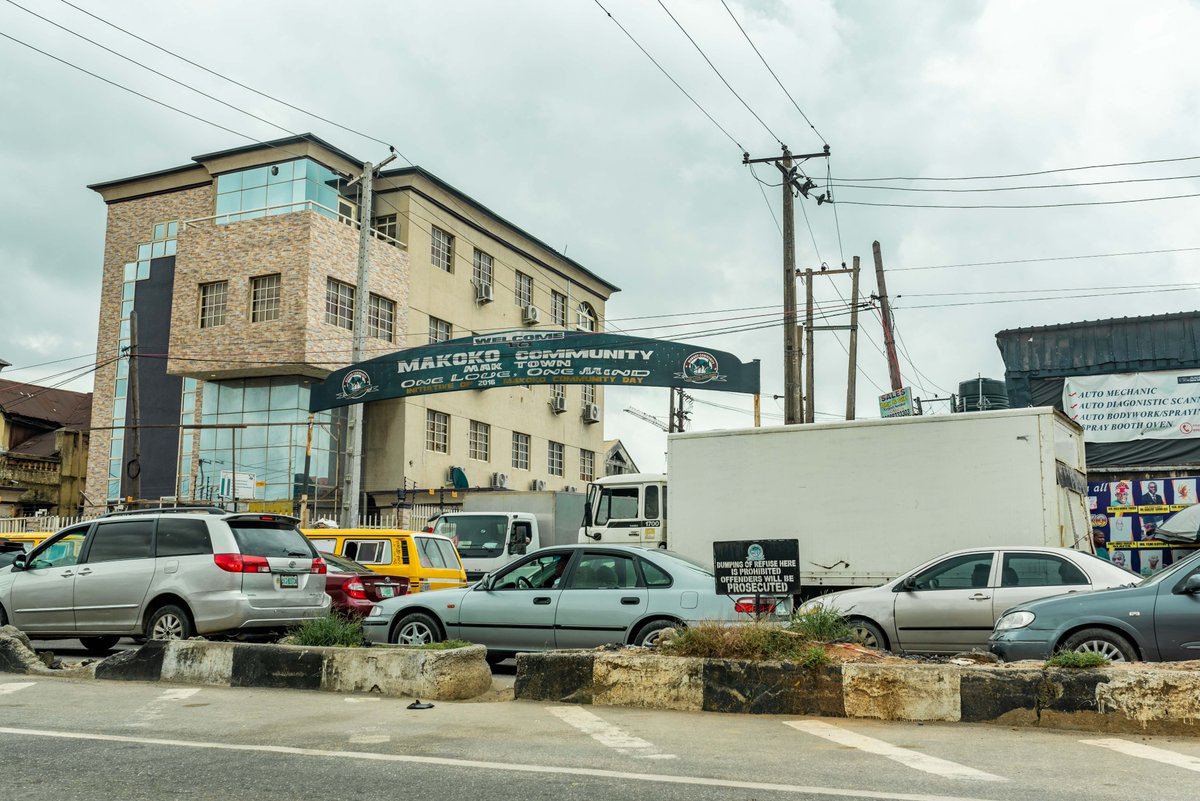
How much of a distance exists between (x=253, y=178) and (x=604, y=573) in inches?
1077

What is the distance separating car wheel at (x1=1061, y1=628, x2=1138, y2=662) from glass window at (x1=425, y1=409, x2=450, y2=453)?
28332mm

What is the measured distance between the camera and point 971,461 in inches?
561

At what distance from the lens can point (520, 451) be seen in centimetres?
4172

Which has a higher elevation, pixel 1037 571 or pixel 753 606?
pixel 1037 571

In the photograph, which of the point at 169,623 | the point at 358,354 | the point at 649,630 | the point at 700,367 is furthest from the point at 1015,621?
the point at 358,354

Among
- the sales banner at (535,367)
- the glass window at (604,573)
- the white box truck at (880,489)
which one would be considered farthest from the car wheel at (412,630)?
the sales banner at (535,367)

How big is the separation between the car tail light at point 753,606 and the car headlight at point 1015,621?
2046 millimetres

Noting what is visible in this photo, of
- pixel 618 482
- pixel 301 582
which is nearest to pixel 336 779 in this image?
pixel 301 582

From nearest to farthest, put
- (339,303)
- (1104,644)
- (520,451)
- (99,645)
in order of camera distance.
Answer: (1104,644) → (99,645) → (339,303) → (520,451)

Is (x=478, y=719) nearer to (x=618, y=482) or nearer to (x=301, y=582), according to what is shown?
(x=301, y=582)

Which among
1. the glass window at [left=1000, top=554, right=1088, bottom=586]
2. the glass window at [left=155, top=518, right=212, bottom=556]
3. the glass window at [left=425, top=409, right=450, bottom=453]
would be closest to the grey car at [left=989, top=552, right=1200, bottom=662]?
the glass window at [left=1000, top=554, right=1088, bottom=586]

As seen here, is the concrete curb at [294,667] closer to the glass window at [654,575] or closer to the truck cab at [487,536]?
the glass window at [654,575]

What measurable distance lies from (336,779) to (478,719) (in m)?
2.32

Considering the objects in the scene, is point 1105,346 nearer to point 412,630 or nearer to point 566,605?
point 566,605
